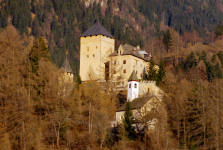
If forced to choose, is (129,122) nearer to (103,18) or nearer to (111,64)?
(111,64)

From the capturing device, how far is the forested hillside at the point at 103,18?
128625 mm

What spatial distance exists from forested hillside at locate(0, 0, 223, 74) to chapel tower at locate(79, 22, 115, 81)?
35.7 m

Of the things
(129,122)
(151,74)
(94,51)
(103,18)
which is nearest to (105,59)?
(94,51)

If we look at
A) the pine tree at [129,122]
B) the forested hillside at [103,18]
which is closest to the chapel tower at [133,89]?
the pine tree at [129,122]

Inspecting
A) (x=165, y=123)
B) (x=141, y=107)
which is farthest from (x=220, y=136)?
(x=141, y=107)

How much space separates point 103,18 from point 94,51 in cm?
8598

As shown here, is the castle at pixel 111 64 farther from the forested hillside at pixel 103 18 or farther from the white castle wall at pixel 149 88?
the forested hillside at pixel 103 18

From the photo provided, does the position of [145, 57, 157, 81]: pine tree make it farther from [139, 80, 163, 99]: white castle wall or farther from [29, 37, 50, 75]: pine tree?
[29, 37, 50, 75]: pine tree

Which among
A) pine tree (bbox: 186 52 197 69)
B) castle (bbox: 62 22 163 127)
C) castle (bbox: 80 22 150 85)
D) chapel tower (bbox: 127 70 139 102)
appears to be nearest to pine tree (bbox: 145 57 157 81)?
castle (bbox: 62 22 163 127)

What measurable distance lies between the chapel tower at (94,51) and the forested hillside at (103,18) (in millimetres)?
35653

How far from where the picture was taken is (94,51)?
214ft

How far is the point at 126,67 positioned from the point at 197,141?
21.3 meters

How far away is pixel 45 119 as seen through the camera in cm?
4506

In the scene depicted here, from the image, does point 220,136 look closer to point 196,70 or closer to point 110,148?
point 110,148
